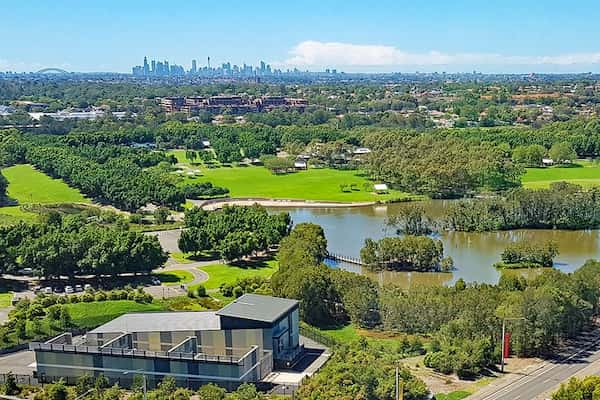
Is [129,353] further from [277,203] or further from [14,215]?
[277,203]

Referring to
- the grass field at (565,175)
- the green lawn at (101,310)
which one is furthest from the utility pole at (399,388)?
the grass field at (565,175)

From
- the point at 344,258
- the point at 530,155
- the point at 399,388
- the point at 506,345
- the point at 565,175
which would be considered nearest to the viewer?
the point at 399,388

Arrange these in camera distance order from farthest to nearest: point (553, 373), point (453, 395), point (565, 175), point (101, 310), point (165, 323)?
1. point (565, 175)
2. point (101, 310)
3. point (165, 323)
4. point (553, 373)
5. point (453, 395)

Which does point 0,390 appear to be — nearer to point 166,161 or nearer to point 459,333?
point 459,333

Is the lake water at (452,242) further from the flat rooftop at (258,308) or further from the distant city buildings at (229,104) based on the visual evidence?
the distant city buildings at (229,104)

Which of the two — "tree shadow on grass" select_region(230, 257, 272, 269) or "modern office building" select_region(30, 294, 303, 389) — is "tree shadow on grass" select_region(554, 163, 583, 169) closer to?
"tree shadow on grass" select_region(230, 257, 272, 269)

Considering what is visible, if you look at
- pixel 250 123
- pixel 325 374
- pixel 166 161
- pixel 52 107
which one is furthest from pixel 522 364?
pixel 52 107

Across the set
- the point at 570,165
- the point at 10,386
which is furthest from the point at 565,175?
the point at 10,386
